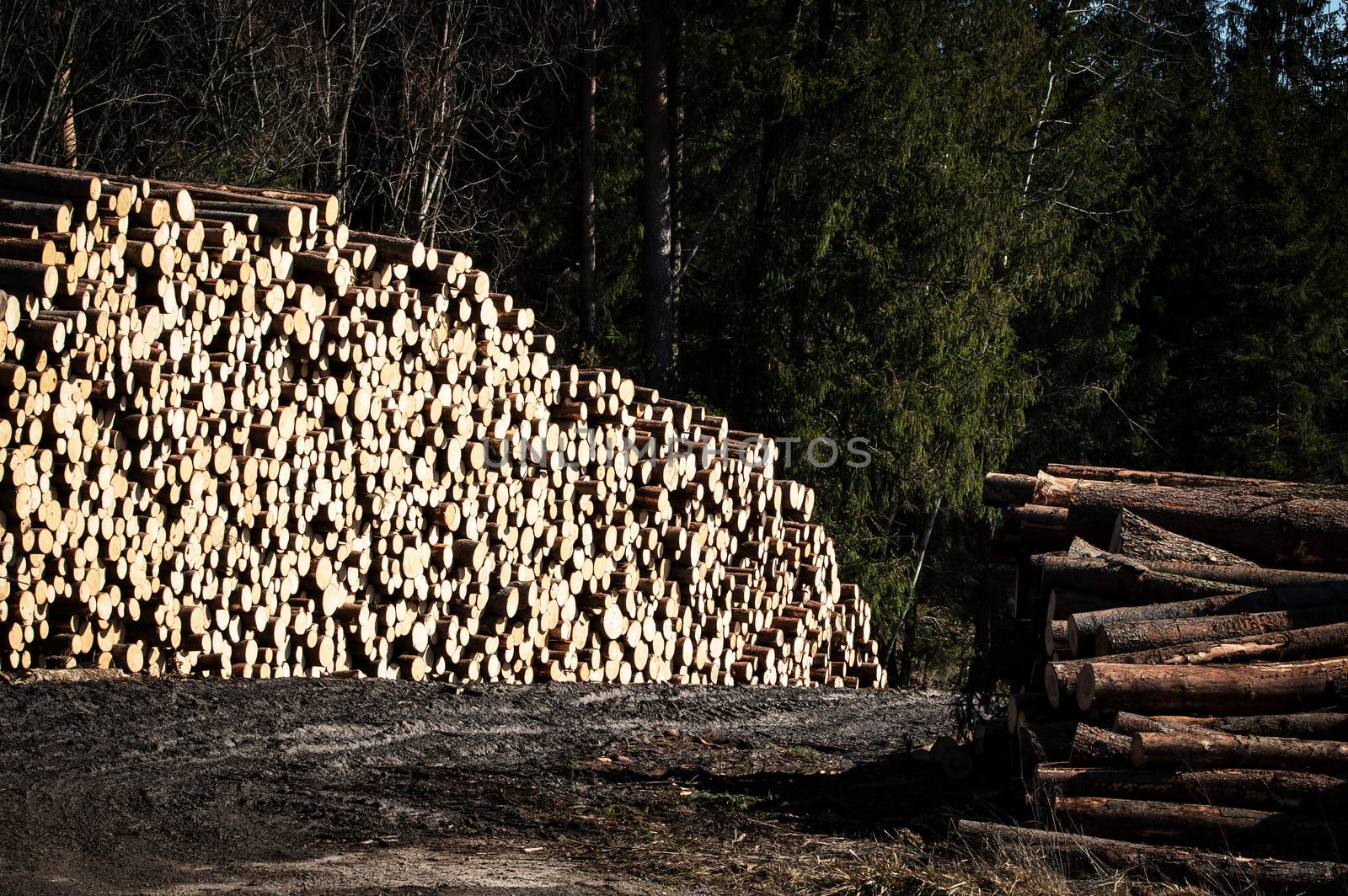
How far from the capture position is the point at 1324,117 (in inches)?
1032

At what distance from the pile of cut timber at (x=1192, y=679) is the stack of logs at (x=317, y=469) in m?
3.77

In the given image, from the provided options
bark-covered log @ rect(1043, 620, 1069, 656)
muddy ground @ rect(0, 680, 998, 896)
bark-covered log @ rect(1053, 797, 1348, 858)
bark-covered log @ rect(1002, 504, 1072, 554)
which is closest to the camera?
muddy ground @ rect(0, 680, 998, 896)

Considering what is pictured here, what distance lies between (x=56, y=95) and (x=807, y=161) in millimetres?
7958

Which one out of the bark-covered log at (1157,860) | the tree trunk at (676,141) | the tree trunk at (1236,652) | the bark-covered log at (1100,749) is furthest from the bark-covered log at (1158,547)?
the tree trunk at (676,141)

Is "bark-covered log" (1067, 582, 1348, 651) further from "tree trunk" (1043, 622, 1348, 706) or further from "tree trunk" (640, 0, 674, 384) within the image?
"tree trunk" (640, 0, 674, 384)

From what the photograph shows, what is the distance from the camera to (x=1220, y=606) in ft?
17.7

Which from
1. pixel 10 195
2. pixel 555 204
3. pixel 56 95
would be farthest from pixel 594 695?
pixel 555 204

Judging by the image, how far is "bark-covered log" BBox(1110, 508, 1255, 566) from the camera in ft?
19.4

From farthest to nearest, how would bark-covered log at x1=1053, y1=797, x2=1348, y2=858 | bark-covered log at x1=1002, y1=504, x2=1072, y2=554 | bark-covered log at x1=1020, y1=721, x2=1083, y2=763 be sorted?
bark-covered log at x1=1002, y1=504, x2=1072, y2=554, bark-covered log at x1=1020, y1=721, x2=1083, y2=763, bark-covered log at x1=1053, y1=797, x2=1348, y2=858

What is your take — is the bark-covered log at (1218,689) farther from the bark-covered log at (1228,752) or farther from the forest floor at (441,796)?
the forest floor at (441,796)

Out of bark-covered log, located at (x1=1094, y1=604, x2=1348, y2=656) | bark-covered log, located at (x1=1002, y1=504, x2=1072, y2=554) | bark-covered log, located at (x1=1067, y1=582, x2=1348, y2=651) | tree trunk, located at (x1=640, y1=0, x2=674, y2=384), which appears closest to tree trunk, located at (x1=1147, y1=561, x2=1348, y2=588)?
bark-covered log, located at (x1=1067, y1=582, x2=1348, y2=651)

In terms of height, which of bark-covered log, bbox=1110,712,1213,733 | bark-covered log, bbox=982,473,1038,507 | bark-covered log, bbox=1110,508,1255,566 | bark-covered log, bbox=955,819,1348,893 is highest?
bark-covered log, bbox=982,473,1038,507

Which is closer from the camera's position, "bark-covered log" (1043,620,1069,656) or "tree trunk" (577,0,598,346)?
"bark-covered log" (1043,620,1069,656)

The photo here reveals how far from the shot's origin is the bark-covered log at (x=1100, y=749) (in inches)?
189
